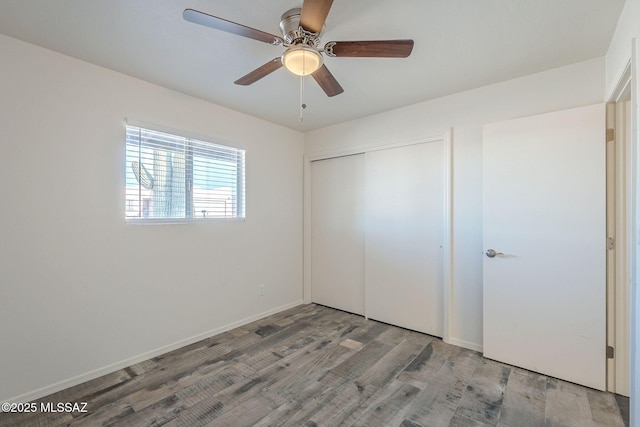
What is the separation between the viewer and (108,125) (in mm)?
2227

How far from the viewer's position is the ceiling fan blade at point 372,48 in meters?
1.49

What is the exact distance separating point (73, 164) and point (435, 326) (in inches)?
134

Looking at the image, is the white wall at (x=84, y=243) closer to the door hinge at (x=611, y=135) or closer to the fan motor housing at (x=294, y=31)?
the fan motor housing at (x=294, y=31)

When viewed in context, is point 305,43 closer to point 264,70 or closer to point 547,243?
point 264,70

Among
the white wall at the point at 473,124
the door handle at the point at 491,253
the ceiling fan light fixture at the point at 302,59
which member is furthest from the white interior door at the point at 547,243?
the ceiling fan light fixture at the point at 302,59

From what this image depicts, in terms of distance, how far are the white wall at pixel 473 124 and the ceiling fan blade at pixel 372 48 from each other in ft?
4.51

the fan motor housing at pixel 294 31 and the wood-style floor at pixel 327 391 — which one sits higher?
the fan motor housing at pixel 294 31

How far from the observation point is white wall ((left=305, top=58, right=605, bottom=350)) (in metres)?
2.16

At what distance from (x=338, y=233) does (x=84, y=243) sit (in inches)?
98.9

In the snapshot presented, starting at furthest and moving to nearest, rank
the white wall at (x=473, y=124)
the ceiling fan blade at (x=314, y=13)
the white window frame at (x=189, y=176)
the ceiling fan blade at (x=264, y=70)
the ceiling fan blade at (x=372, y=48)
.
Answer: the white window frame at (x=189, y=176), the white wall at (x=473, y=124), the ceiling fan blade at (x=264, y=70), the ceiling fan blade at (x=372, y=48), the ceiling fan blade at (x=314, y=13)

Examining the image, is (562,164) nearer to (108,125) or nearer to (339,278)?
(339,278)

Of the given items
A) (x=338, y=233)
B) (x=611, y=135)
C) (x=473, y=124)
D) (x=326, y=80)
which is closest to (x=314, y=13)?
(x=326, y=80)

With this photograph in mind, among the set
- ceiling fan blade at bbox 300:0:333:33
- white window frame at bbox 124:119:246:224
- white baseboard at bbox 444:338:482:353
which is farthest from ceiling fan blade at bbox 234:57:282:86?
white baseboard at bbox 444:338:482:353

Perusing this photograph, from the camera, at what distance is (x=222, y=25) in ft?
4.54
